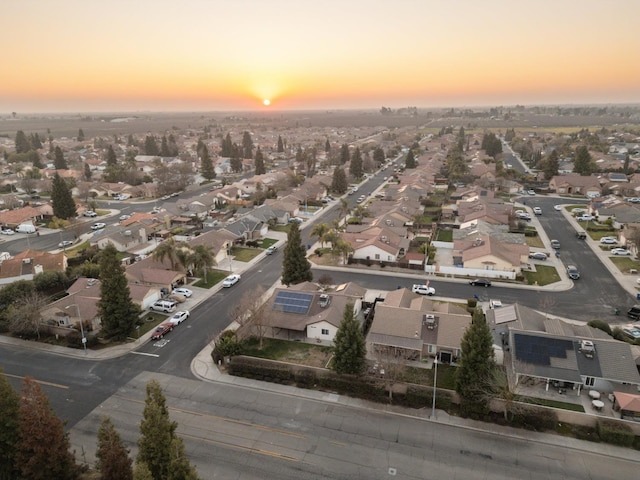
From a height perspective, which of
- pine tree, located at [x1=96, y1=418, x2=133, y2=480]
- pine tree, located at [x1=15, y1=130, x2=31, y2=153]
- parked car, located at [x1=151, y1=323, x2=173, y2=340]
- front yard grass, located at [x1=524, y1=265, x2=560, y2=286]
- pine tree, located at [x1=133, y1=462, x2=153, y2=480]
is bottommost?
parked car, located at [x1=151, y1=323, x2=173, y2=340]

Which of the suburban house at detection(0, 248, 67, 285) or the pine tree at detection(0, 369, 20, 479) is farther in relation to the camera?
the suburban house at detection(0, 248, 67, 285)

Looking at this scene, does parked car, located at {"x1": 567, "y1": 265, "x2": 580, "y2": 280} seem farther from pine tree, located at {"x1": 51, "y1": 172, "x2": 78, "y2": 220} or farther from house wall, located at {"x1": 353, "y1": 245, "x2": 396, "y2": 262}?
pine tree, located at {"x1": 51, "y1": 172, "x2": 78, "y2": 220}

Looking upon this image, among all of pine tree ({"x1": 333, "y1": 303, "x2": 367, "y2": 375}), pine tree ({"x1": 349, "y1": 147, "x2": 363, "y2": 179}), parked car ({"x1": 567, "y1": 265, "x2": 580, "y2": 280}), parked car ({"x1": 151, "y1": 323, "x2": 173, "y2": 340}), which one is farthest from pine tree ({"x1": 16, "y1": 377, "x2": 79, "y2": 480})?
pine tree ({"x1": 349, "y1": 147, "x2": 363, "y2": 179})

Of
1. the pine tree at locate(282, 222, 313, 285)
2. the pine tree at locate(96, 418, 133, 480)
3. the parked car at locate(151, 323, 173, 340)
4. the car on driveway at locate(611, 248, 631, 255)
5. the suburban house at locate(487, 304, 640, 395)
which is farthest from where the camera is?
the car on driveway at locate(611, 248, 631, 255)

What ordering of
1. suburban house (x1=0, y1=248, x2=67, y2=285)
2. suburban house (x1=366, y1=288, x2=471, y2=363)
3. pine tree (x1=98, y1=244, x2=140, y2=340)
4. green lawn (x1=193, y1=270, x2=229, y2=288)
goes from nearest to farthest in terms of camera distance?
suburban house (x1=366, y1=288, x2=471, y2=363) < pine tree (x1=98, y1=244, x2=140, y2=340) < green lawn (x1=193, y1=270, x2=229, y2=288) < suburban house (x1=0, y1=248, x2=67, y2=285)

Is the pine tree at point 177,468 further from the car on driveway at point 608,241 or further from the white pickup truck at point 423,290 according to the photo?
the car on driveway at point 608,241

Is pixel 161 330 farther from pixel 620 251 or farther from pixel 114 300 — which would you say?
pixel 620 251
